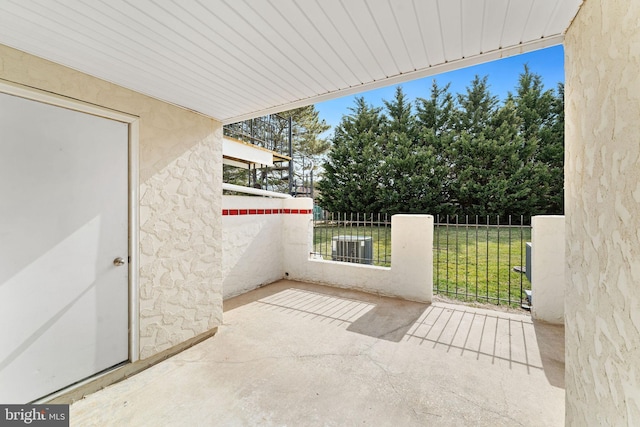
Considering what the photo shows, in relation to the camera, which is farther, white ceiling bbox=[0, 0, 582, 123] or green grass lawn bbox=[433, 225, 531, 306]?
green grass lawn bbox=[433, 225, 531, 306]

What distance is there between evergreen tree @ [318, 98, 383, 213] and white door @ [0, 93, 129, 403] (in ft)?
43.2

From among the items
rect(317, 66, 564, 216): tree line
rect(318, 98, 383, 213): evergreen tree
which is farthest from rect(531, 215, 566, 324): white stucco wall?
rect(318, 98, 383, 213): evergreen tree

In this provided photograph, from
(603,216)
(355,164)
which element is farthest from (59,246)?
(355,164)

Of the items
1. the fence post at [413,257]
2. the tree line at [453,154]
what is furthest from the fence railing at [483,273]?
the tree line at [453,154]

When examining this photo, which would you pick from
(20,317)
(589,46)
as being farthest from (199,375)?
(589,46)

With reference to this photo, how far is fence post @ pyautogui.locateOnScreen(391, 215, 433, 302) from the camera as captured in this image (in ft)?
14.7

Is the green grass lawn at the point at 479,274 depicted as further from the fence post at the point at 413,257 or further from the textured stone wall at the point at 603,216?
the textured stone wall at the point at 603,216

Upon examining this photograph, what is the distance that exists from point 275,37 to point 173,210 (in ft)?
7.09

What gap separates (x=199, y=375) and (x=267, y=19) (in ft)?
10.2

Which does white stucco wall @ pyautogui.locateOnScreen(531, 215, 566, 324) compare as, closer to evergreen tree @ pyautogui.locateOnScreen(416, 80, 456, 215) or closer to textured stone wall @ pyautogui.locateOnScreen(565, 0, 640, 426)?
textured stone wall @ pyautogui.locateOnScreen(565, 0, 640, 426)

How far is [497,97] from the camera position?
47.4 feet

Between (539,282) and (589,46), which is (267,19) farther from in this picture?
(539,282)

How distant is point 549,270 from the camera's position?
12.1 feet

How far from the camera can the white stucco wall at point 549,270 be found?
363 cm
